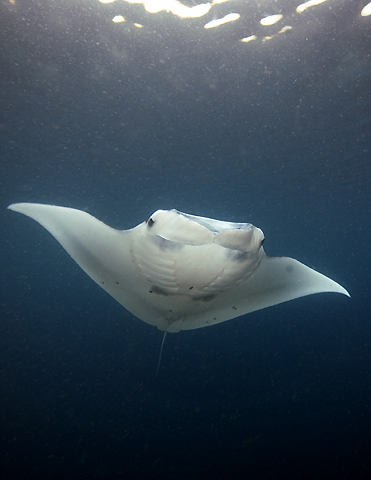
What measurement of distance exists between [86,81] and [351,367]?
16593 millimetres

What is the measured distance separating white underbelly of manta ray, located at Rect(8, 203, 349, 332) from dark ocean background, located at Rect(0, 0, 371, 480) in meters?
6.01

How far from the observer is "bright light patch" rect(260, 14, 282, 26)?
6.96 meters

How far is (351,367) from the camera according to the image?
13461mm

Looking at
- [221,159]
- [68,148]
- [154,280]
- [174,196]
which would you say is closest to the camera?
[154,280]

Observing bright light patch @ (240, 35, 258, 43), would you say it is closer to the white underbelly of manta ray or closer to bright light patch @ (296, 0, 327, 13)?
bright light patch @ (296, 0, 327, 13)

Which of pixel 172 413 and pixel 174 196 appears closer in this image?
pixel 172 413

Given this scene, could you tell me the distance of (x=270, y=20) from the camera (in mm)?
7059

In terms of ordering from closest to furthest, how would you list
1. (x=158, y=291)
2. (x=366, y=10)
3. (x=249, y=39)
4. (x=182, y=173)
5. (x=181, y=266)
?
1. (x=181, y=266)
2. (x=158, y=291)
3. (x=366, y=10)
4. (x=249, y=39)
5. (x=182, y=173)

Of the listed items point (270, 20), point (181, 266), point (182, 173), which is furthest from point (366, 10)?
point (182, 173)

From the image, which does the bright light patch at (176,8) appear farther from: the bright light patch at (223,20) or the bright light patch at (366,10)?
the bright light patch at (366,10)

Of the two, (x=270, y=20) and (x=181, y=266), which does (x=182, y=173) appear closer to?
(x=270, y=20)

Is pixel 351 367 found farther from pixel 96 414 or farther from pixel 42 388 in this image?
pixel 42 388

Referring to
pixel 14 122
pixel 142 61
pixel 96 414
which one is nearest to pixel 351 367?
pixel 96 414

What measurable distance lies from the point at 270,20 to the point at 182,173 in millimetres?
9733
